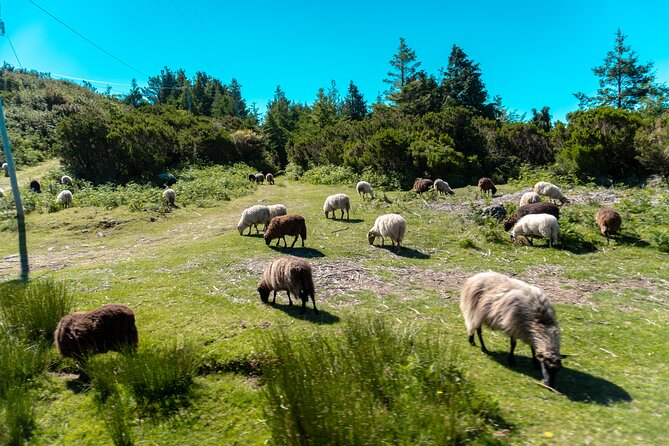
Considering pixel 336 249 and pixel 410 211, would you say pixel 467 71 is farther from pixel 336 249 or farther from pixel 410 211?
pixel 336 249

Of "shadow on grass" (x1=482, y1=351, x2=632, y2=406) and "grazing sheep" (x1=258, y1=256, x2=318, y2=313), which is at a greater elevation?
"grazing sheep" (x1=258, y1=256, x2=318, y2=313)

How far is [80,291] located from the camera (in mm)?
9805

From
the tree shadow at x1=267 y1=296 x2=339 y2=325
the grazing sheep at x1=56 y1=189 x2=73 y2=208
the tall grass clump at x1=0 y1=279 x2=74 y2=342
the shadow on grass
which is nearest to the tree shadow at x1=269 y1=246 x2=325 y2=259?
the tree shadow at x1=267 y1=296 x2=339 y2=325

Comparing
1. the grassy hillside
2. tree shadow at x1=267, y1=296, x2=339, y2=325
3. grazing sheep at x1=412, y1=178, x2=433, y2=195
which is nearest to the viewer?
the grassy hillside

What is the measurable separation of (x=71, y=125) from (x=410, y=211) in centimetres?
2781

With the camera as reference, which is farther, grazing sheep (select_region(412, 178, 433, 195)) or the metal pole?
grazing sheep (select_region(412, 178, 433, 195))

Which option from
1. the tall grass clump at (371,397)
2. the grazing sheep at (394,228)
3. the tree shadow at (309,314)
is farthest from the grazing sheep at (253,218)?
the tall grass clump at (371,397)

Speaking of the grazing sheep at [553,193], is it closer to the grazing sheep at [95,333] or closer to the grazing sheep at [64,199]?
the grazing sheep at [95,333]

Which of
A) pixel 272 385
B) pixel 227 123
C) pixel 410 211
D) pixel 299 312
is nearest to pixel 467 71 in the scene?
pixel 227 123

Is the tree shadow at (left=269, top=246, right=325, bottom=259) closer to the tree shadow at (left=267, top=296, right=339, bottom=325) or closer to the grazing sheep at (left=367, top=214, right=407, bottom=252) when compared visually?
the grazing sheep at (left=367, top=214, right=407, bottom=252)

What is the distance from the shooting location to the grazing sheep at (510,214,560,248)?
13203 millimetres

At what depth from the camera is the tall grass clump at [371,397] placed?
3747mm

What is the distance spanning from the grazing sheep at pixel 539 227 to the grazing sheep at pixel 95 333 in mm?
12892

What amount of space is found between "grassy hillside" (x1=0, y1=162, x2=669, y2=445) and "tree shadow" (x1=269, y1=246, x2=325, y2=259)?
118 mm
